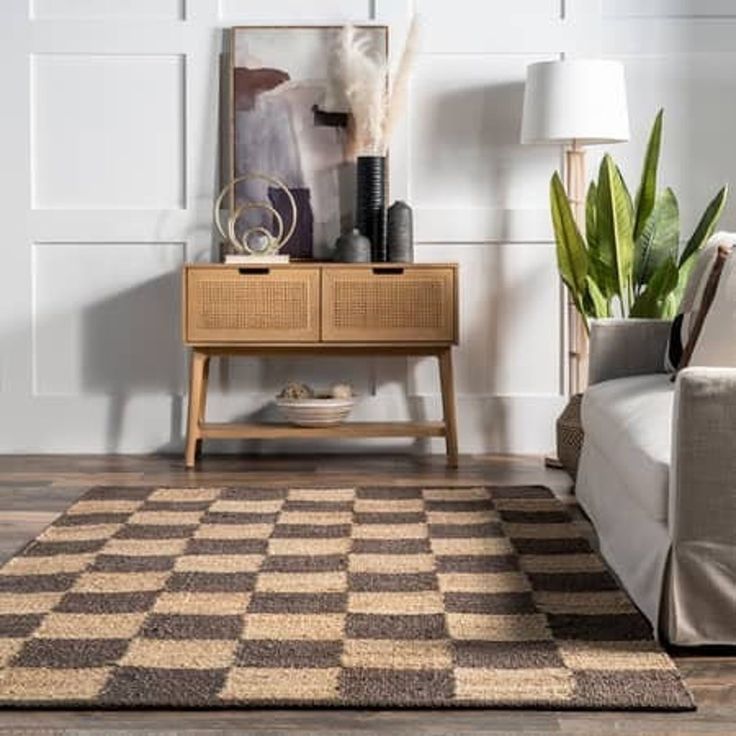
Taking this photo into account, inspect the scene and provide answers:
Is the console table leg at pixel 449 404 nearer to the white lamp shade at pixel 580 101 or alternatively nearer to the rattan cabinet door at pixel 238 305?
the rattan cabinet door at pixel 238 305

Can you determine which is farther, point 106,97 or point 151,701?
point 106,97

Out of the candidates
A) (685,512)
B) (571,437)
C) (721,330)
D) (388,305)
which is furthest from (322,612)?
(388,305)

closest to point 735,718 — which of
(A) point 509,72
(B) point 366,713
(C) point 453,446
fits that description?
(B) point 366,713

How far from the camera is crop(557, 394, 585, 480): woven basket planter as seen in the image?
160 inches

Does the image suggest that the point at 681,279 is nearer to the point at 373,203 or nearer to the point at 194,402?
the point at 373,203

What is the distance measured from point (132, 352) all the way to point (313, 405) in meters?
0.74

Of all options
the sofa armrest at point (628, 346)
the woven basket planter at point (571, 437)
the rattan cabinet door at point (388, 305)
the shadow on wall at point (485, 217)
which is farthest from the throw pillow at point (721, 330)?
the shadow on wall at point (485, 217)

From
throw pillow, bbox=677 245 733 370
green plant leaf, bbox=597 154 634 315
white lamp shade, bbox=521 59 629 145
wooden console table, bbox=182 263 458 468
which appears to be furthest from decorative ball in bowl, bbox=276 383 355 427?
throw pillow, bbox=677 245 733 370

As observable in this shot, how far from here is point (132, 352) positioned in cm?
482

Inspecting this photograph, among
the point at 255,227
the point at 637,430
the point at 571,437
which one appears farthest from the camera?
the point at 255,227

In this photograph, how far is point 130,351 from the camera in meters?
4.82

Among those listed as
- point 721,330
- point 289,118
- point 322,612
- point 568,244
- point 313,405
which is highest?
point 289,118

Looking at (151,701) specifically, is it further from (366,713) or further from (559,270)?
(559,270)

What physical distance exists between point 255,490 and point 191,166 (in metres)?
1.42
